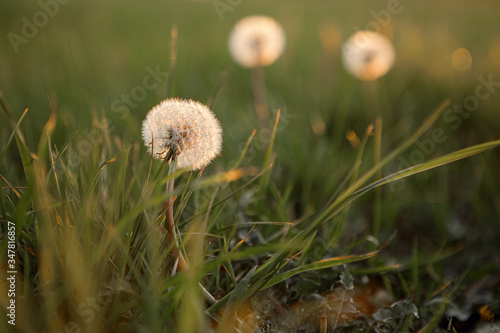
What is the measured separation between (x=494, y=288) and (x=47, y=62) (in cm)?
245

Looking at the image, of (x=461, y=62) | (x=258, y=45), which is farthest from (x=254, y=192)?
(x=461, y=62)

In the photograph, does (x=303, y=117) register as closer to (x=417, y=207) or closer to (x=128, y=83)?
(x=417, y=207)

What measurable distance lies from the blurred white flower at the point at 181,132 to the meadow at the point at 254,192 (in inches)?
3.0

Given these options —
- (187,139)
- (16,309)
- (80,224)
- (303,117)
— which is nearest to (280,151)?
(303,117)

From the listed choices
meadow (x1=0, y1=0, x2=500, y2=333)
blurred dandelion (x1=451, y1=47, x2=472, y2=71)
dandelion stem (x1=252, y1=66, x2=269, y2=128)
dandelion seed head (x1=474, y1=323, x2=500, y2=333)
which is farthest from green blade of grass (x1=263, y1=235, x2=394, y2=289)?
blurred dandelion (x1=451, y1=47, x2=472, y2=71)

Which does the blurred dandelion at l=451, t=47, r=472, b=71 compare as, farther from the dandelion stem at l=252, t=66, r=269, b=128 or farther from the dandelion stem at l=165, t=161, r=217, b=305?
the dandelion stem at l=165, t=161, r=217, b=305

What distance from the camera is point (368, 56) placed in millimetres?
2346

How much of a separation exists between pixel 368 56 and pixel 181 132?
1691 millimetres

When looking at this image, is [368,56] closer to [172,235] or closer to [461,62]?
[461,62]

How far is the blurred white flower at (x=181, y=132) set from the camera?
1.00 meters

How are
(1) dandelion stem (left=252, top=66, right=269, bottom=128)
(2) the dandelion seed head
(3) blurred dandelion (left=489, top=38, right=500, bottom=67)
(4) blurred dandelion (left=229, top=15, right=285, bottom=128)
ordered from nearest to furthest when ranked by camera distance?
(2) the dandelion seed head, (1) dandelion stem (left=252, top=66, right=269, bottom=128), (4) blurred dandelion (left=229, top=15, right=285, bottom=128), (3) blurred dandelion (left=489, top=38, right=500, bottom=67)

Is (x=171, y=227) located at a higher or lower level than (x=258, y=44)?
lower

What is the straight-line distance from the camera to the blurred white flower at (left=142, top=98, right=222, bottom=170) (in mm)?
999

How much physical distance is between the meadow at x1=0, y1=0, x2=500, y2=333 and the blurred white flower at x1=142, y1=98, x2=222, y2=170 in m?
0.08
